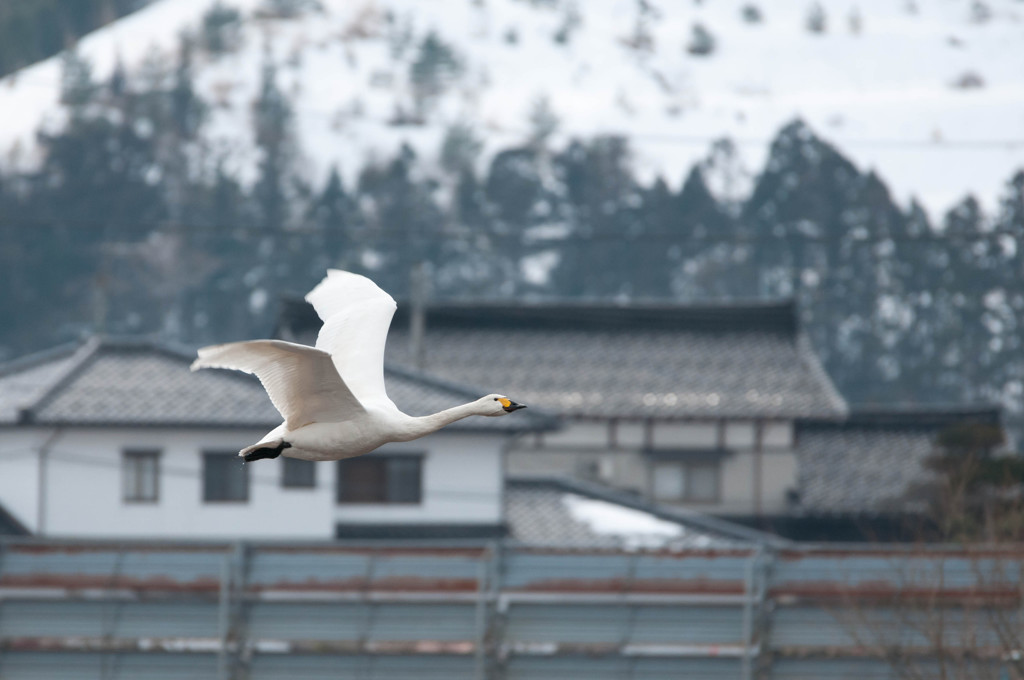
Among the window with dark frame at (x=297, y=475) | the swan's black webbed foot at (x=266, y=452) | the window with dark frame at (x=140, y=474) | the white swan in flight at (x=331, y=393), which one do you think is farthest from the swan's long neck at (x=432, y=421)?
the window with dark frame at (x=140, y=474)

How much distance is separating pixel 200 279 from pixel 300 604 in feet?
109

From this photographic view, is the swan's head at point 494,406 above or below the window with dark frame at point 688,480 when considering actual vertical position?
above

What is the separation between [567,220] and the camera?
50.6m

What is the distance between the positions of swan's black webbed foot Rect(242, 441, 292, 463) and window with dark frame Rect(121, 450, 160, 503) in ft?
46.8

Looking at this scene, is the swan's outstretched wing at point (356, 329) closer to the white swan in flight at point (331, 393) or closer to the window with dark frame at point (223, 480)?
the white swan in flight at point (331, 393)

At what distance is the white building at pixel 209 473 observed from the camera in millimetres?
21438

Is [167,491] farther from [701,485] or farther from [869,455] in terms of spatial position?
[869,455]

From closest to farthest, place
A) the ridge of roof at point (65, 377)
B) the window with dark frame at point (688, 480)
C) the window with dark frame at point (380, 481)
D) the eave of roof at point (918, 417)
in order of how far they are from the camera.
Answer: the ridge of roof at point (65, 377) < the window with dark frame at point (380, 481) < the window with dark frame at point (688, 480) < the eave of roof at point (918, 417)

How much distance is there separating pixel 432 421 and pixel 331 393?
723 millimetres

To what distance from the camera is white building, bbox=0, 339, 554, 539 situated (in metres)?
21.4

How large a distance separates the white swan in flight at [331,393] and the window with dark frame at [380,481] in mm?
12997

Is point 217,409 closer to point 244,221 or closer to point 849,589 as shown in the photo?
point 849,589

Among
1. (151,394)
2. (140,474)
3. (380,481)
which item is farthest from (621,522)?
(151,394)

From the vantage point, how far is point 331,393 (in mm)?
7914
